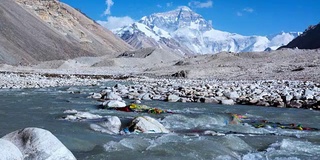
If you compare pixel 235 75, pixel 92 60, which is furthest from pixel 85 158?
pixel 92 60

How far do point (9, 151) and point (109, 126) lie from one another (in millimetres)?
5284

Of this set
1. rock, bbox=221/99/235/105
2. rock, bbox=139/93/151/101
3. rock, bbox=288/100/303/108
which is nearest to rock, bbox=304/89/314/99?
rock, bbox=288/100/303/108

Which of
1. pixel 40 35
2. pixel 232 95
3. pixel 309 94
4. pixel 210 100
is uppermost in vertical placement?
pixel 40 35

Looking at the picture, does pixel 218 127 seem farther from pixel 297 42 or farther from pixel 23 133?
pixel 297 42

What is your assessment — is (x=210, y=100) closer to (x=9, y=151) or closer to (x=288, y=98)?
(x=288, y=98)

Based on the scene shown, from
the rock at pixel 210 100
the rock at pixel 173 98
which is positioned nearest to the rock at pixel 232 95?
the rock at pixel 210 100

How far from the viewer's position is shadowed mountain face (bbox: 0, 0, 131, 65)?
83938 millimetres

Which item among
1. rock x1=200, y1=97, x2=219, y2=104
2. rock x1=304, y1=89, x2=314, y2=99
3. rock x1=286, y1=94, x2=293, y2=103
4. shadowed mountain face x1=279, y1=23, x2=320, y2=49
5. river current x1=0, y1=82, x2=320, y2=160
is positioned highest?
shadowed mountain face x1=279, y1=23, x2=320, y2=49

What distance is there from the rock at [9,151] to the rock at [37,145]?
21cm

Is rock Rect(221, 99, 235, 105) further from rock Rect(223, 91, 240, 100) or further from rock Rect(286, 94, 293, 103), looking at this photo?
rock Rect(286, 94, 293, 103)

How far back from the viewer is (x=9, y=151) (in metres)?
6.01

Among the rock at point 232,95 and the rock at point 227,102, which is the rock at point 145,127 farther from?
the rock at point 232,95

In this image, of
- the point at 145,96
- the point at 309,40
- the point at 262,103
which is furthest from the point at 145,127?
the point at 309,40

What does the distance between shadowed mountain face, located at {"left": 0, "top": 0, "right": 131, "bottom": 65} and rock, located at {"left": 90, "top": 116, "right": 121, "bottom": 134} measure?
6627 cm
